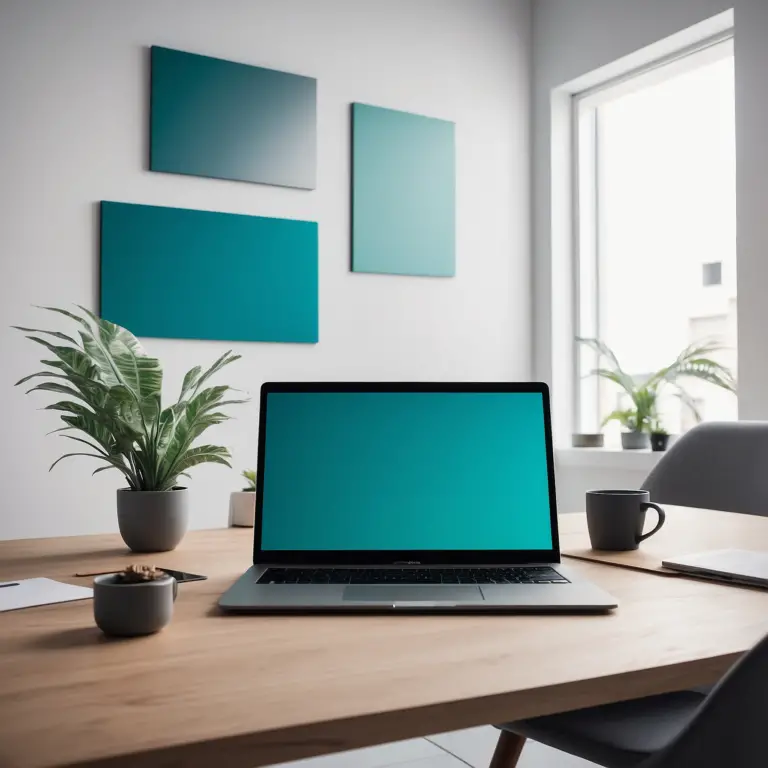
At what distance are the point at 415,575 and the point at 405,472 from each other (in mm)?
148

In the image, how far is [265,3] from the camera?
3.48 metres

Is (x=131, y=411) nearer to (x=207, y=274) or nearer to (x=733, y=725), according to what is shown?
(x=733, y=725)

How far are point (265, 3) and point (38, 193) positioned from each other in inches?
48.6

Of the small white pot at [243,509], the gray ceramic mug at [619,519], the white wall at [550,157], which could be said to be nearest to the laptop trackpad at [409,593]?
the gray ceramic mug at [619,519]

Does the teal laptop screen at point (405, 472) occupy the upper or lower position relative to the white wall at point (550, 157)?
lower

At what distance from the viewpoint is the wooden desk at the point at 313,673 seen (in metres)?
0.57

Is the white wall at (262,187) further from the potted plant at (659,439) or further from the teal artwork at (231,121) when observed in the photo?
the potted plant at (659,439)

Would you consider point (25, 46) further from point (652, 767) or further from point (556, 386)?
point (652, 767)

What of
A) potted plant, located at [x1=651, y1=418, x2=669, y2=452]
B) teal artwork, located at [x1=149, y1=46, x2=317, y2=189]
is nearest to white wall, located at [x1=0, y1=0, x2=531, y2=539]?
teal artwork, located at [x1=149, y1=46, x2=317, y2=189]

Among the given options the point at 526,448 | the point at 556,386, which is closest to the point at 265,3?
the point at 556,386

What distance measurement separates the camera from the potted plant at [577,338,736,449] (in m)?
3.41

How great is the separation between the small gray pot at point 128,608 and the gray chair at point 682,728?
1.65 feet

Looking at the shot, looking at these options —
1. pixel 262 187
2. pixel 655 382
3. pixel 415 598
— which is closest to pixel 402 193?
pixel 262 187

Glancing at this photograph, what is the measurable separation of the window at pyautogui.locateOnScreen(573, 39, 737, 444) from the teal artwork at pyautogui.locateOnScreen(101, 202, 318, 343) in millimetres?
1436
